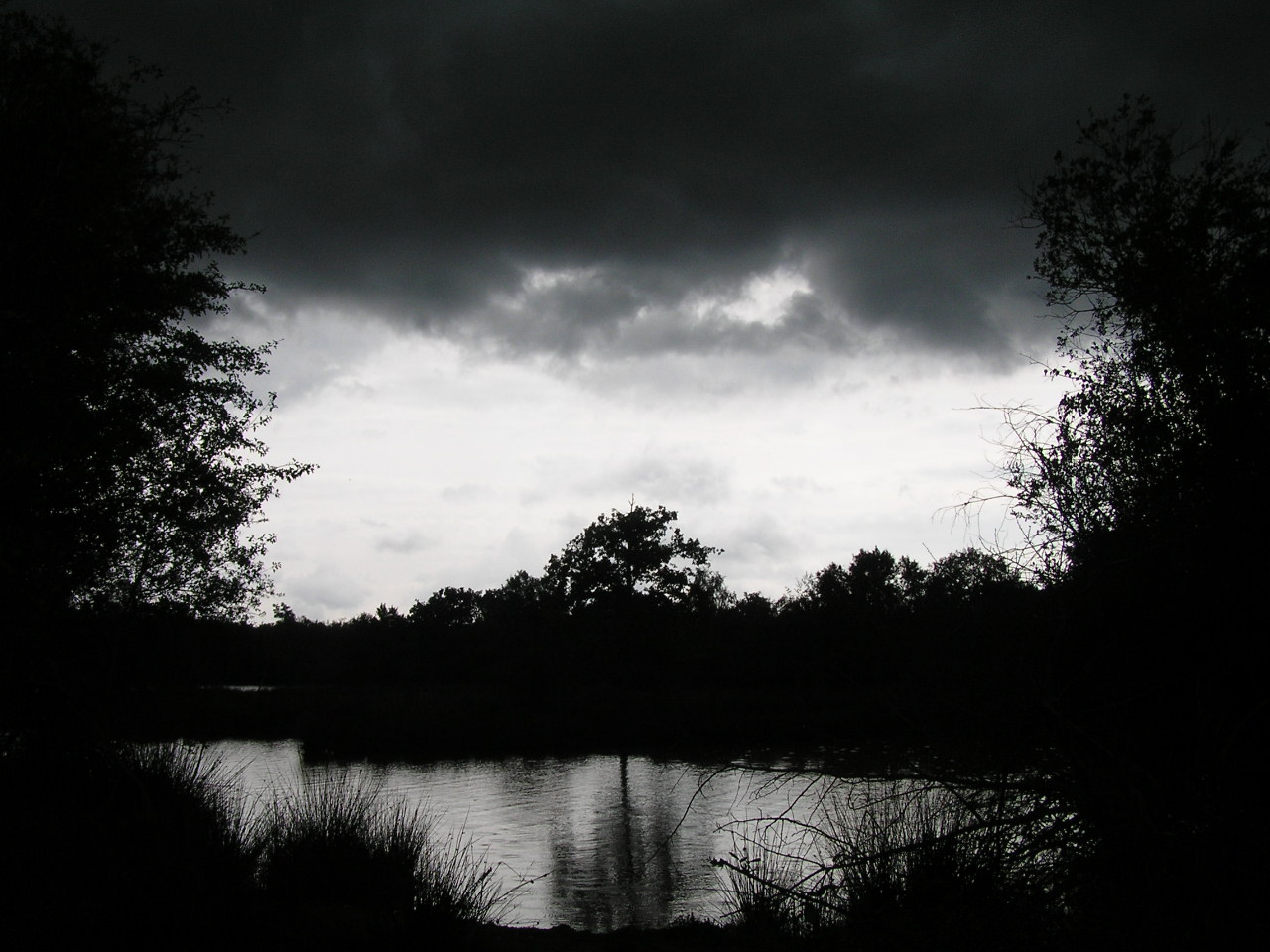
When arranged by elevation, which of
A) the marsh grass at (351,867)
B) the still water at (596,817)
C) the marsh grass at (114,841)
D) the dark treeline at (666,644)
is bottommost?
the still water at (596,817)

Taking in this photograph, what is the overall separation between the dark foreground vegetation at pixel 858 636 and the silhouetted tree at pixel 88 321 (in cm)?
5

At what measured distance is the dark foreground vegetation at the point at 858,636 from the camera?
5391mm

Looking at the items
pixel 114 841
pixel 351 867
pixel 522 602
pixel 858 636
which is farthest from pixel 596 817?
pixel 522 602

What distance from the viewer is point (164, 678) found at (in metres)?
16.0

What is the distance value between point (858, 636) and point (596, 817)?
16.5m

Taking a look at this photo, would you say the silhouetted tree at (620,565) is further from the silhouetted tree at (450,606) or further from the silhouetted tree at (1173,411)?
the silhouetted tree at (450,606)

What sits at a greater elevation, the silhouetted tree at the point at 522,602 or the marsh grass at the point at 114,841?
the silhouetted tree at the point at 522,602

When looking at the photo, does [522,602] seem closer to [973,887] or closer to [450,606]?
[450,606]

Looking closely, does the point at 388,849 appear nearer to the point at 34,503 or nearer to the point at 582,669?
the point at 34,503

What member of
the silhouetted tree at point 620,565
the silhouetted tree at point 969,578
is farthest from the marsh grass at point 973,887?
the silhouetted tree at point 620,565

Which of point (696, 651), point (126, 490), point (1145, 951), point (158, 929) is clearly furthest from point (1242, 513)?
point (696, 651)

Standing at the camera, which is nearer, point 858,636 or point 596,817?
point 858,636

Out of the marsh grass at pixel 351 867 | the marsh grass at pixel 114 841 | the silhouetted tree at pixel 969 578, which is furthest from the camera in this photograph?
the marsh grass at pixel 351 867

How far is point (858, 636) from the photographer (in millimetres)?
6793
